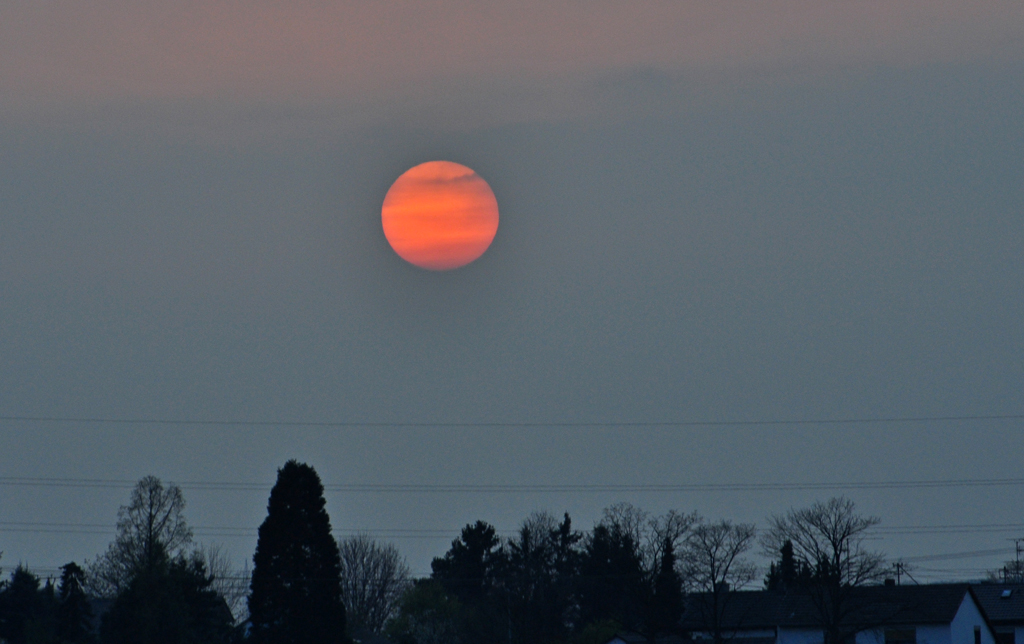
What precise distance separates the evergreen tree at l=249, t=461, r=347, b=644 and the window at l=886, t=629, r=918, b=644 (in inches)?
1648

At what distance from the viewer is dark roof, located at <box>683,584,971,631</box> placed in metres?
93.4

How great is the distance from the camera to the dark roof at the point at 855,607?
9344 cm

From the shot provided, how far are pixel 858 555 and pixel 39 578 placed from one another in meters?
66.9

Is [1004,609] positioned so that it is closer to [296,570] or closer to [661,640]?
[661,640]

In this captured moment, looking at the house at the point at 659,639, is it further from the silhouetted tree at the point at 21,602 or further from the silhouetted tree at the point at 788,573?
the silhouetted tree at the point at 21,602

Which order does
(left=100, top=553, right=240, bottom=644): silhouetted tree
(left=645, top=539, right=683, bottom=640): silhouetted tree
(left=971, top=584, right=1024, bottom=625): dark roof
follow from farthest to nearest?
(left=971, top=584, right=1024, bottom=625): dark roof, (left=645, top=539, right=683, bottom=640): silhouetted tree, (left=100, top=553, right=240, bottom=644): silhouetted tree

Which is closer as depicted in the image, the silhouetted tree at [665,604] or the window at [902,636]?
the window at [902,636]

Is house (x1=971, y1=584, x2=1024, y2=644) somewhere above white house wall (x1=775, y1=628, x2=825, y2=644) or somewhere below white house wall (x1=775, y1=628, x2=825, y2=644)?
above

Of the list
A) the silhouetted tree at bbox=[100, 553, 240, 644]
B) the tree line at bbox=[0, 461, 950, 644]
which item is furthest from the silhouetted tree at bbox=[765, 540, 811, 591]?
the silhouetted tree at bbox=[100, 553, 240, 644]

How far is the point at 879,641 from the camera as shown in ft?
304

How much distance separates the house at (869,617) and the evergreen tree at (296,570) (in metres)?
37.5

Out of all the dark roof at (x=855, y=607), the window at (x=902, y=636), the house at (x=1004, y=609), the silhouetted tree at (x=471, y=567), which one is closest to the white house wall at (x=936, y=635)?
the window at (x=902, y=636)

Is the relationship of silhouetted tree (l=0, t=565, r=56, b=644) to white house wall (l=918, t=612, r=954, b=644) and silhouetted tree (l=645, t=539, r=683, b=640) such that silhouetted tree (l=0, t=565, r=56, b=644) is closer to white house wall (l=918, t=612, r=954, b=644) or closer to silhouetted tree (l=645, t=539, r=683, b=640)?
silhouetted tree (l=645, t=539, r=683, b=640)

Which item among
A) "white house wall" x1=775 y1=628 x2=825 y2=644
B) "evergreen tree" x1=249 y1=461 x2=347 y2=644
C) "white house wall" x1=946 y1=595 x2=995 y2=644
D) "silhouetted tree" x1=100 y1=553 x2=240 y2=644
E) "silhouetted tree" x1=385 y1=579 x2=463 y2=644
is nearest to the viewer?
"silhouetted tree" x1=100 y1=553 x2=240 y2=644
